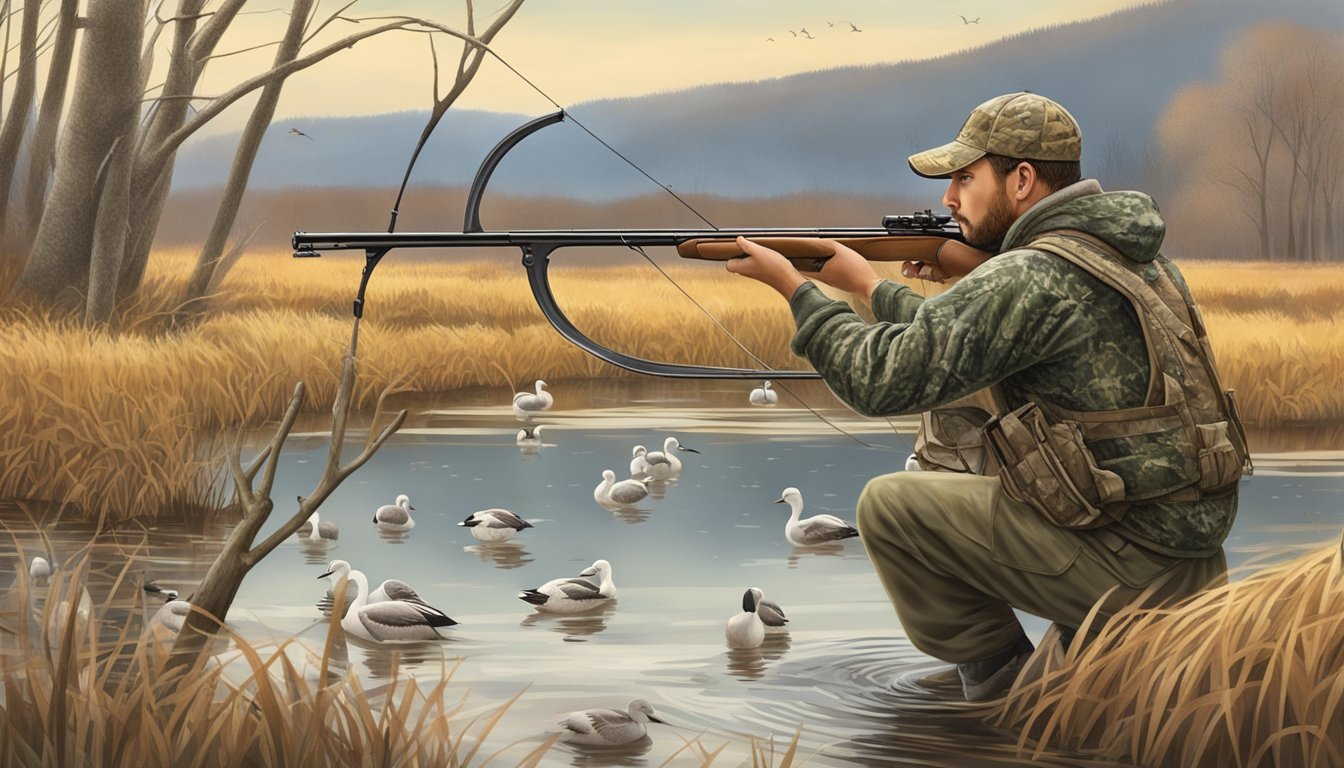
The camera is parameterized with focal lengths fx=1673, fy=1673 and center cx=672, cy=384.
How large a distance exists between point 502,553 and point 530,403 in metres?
5.01

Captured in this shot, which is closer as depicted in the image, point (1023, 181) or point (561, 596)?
point (1023, 181)

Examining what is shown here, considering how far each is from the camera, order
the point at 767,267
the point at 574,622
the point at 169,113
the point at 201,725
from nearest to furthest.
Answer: the point at 201,725
the point at 767,267
the point at 574,622
the point at 169,113

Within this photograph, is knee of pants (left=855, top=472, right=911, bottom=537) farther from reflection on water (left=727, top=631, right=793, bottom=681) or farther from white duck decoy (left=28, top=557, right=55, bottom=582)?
white duck decoy (left=28, top=557, right=55, bottom=582)

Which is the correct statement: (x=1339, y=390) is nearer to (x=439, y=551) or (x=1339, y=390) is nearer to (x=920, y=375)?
(x=439, y=551)

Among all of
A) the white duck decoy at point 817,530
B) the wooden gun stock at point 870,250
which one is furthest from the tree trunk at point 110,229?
the wooden gun stock at point 870,250

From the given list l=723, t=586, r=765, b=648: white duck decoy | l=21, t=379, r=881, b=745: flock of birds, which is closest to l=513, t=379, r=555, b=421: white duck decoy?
l=21, t=379, r=881, b=745: flock of birds

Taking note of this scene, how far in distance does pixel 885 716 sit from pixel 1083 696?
25.3 inches

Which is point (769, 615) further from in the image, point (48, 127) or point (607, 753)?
point (48, 127)

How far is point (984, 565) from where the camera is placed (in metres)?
4.60

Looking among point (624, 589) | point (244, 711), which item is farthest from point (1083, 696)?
point (624, 589)

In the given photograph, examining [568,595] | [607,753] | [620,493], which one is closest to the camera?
[607,753]

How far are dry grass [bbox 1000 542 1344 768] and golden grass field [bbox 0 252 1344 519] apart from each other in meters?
2.55

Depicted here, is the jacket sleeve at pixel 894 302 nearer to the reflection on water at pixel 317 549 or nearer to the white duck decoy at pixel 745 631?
the white duck decoy at pixel 745 631

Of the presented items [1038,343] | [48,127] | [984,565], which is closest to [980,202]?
[1038,343]
